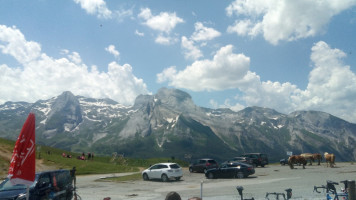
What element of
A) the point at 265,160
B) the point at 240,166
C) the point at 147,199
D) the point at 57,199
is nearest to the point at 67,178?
the point at 57,199

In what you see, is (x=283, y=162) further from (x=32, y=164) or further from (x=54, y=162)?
(x=32, y=164)

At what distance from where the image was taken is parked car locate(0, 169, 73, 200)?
12.4 meters

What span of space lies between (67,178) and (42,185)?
2541mm

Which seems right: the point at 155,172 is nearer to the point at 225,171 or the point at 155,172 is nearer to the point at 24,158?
the point at 225,171

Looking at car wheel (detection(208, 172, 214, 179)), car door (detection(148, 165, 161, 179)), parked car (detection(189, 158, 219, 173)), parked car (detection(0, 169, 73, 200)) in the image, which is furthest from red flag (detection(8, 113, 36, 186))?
parked car (detection(189, 158, 219, 173))

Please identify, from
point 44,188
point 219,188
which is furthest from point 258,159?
point 44,188

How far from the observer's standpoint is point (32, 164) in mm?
7305

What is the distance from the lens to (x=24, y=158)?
720cm

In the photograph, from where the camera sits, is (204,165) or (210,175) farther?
Result: (204,165)

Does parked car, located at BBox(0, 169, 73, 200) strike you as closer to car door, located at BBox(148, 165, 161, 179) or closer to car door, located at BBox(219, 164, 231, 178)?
car door, located at BBox(148, 165, 161, 179)

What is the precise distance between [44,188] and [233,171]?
812 inches

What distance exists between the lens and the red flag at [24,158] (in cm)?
709

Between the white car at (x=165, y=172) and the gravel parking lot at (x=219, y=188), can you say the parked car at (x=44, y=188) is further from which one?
the white car at (x=165, y=172)

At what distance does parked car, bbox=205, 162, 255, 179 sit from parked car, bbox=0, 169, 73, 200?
18.4 m
